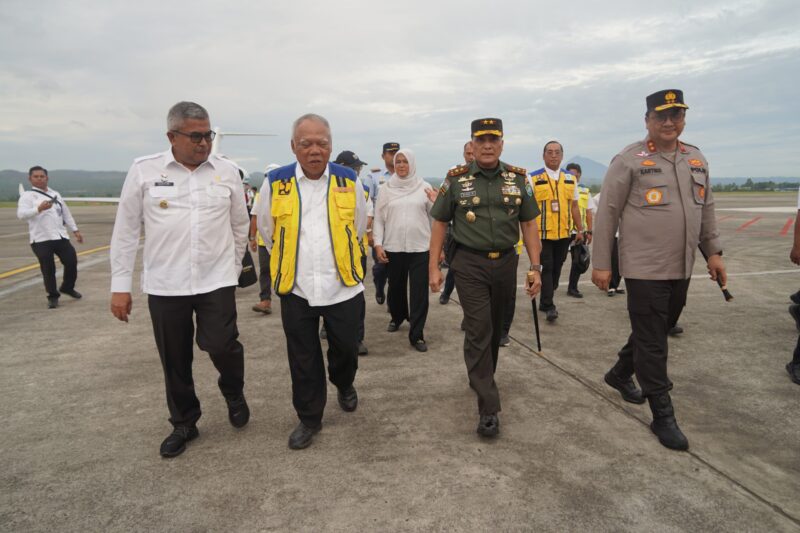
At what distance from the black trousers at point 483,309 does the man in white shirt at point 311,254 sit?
0.74 meters

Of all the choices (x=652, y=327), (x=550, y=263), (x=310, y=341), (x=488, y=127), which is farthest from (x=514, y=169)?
(x=550, y=263)

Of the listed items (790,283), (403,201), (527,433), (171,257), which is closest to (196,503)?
(171,257)

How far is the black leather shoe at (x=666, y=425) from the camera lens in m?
2.88

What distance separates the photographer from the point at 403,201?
5.04 meters

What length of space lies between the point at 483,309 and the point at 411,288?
188cm

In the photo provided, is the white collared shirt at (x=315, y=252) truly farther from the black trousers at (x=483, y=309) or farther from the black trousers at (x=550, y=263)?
the black trousers at (x=550, y=263)

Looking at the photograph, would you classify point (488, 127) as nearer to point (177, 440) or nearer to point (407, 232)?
point (407, 232)

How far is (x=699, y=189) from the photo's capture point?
10.4 ft

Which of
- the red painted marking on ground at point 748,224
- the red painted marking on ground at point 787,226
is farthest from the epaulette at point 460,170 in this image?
the red painted marking on ground at point 748,224

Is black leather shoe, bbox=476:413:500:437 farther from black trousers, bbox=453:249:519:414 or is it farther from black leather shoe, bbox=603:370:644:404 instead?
black leather shoe, bbox=603:370:644:404

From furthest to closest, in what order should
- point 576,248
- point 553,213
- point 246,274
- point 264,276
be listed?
1. point 576,248
2. point 264,276
3. point 553,213
4. point 246,274

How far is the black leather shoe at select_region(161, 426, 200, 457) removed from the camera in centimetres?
288

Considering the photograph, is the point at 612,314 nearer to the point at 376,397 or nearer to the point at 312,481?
the point at 376,397

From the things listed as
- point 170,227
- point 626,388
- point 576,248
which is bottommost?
point 626,388
